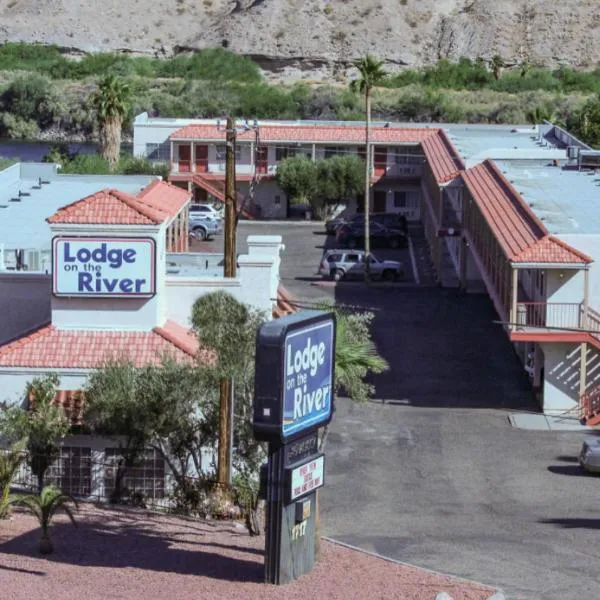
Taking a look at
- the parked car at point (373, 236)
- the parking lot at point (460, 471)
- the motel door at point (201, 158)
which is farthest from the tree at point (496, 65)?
the parking lot at point (460, 471)

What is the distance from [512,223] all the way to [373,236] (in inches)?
1032

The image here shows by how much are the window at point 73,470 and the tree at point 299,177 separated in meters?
50.5

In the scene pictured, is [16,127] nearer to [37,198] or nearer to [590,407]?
[37,198]

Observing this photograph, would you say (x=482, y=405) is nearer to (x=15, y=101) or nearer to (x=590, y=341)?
(x=590, y=341)

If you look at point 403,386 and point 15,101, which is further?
point 15,101

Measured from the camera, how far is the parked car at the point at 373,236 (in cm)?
7300

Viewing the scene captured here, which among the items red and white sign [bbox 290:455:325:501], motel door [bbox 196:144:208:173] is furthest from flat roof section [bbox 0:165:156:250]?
motel door [bbox 196:144:208:173]

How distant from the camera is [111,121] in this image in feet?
286

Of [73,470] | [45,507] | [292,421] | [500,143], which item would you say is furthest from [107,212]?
[500,143]

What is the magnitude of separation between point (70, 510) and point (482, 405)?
1784 cm

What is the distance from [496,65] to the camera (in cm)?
15062

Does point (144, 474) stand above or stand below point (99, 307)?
below

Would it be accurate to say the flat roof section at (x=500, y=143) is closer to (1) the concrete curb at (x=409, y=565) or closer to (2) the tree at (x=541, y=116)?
(2) the tree at (x=541, y=116)

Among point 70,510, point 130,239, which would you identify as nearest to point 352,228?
point 130,239
